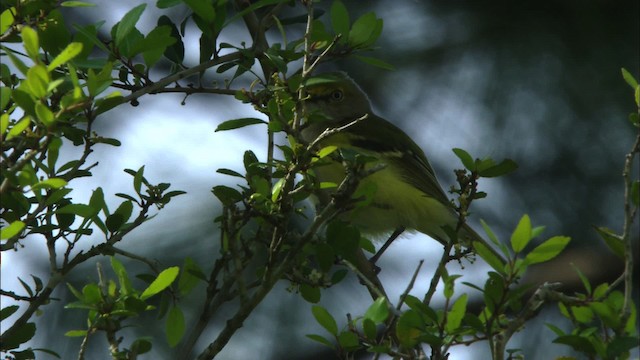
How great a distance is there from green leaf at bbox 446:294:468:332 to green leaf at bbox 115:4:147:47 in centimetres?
100

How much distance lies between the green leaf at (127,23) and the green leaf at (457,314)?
1003mm

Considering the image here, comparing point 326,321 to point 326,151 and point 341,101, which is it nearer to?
point 326,151

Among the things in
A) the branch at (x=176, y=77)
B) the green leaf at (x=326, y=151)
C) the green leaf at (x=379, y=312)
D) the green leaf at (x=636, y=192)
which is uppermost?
the branch at (x=176, y=77)

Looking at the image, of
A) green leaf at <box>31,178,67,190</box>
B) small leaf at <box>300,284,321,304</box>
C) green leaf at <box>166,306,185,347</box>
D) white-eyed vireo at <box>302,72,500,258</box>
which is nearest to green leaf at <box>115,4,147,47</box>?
green leaf at <box>31,178,67,190</box>

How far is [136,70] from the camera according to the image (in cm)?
248

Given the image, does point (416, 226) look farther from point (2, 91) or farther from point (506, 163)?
point (2, 91)

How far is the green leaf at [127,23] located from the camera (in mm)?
2293

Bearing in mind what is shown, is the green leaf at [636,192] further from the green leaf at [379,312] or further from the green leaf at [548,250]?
the green leaf at [379,312]

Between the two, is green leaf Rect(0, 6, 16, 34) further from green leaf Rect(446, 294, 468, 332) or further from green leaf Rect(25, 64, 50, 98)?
green leaf Rect(446, 294, 468, 332)

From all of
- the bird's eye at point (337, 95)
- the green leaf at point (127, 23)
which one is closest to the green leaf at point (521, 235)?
the green leaf at point (127, 23)

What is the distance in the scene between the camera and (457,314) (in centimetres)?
213

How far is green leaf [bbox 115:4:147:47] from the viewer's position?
229cm

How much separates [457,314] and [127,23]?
1035mm

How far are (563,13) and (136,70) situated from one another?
2.84 m
